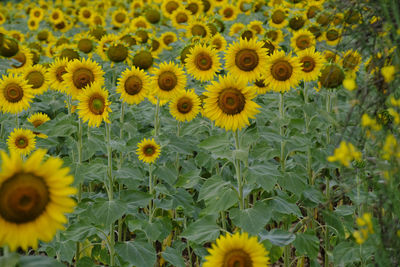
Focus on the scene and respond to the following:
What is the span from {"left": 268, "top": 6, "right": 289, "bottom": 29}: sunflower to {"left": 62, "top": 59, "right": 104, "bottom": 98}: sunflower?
3132mm

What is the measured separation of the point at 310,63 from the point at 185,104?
3.44 ft

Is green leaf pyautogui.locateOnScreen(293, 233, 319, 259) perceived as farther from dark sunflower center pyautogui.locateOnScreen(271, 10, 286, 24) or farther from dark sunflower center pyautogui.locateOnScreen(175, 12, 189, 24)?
dark sunflower center pyautogui.locateOnScreen(175, 12, 189, 24)

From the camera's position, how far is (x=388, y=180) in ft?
5.68

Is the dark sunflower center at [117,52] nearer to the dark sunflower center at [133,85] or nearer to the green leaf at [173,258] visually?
the dark sunflower center at [133,85]

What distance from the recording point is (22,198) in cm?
151

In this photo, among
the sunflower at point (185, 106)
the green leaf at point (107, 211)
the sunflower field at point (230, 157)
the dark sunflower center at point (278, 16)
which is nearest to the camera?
the sunflower field at point (230, 157)

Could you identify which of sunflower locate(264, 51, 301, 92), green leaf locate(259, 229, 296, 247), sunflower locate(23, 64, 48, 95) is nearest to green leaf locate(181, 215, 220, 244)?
green leaf locate(259, 229, 296, 247)

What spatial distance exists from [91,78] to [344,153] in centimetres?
199

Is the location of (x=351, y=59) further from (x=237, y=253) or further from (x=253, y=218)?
(x=237, y=253)

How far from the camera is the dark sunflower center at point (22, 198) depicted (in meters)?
1.50

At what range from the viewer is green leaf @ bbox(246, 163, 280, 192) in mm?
2590

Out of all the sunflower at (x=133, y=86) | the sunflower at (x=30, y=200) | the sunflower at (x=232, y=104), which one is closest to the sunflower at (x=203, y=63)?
the sunflower at (x=133, y=86)

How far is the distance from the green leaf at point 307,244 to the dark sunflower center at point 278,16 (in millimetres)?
3427

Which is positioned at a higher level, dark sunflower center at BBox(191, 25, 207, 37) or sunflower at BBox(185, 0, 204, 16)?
sunflower at BBox(185, 0, 204, 16)
